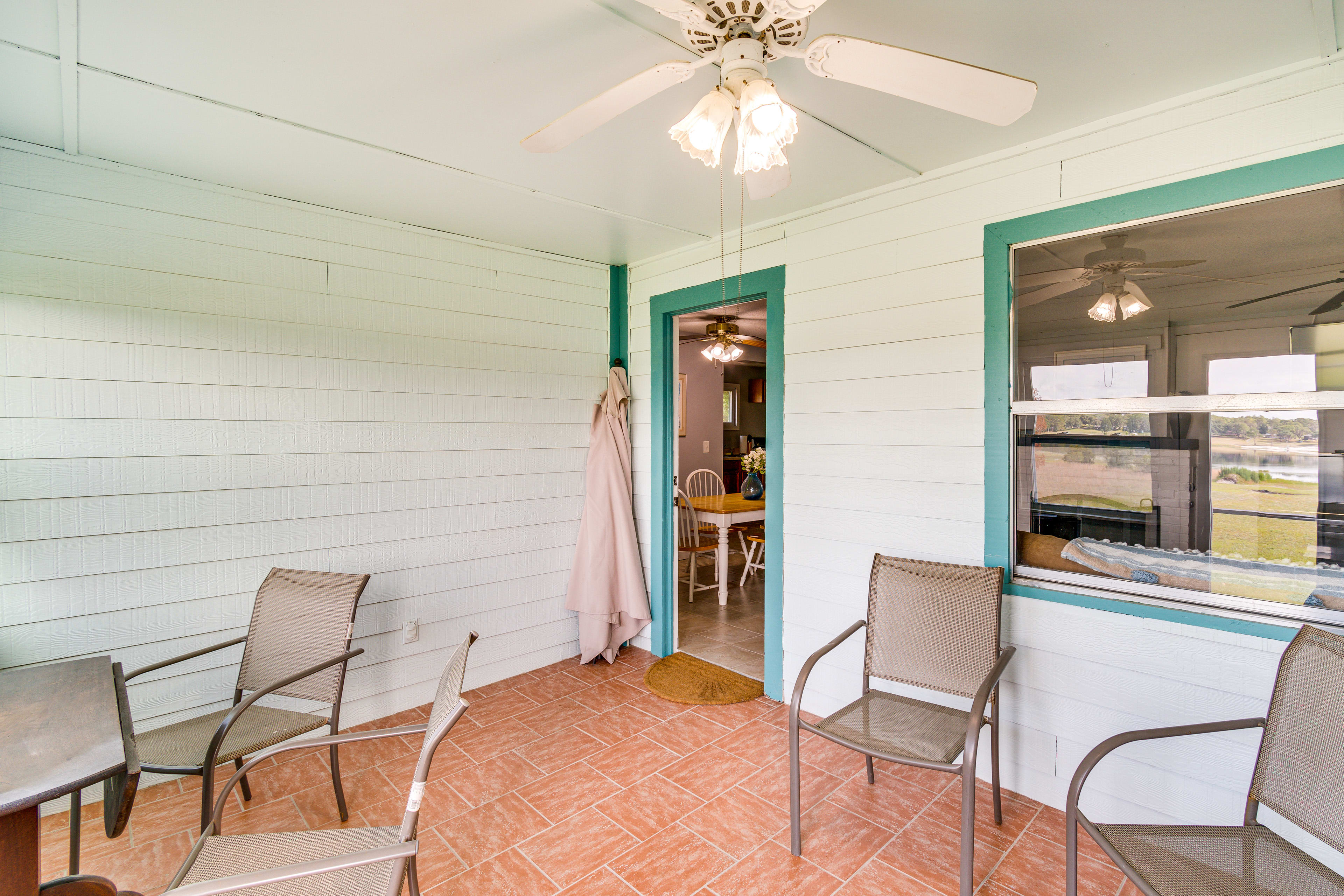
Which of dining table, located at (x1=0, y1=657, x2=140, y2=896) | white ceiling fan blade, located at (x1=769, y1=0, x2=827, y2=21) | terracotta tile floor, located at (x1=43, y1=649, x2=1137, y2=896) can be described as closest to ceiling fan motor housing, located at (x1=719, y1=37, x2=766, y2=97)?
white ceiling fan blade, located at (x1=769, y1=0, x2=827, y2=21)

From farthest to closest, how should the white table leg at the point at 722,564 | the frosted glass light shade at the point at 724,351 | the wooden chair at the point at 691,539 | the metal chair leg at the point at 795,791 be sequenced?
the frosted glass light shade at the point at 724,351, the white table leg at the point at 722,564, the wooden chair at the point at 691,539, the metal chair leg at the point at 795,791

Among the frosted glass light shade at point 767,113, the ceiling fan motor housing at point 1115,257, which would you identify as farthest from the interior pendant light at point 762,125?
the ceiling fan motor housing at point 1115,257

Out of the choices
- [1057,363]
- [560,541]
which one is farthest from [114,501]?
[1057,363]

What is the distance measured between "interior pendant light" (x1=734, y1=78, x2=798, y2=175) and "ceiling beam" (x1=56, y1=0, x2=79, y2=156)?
1.75 metres

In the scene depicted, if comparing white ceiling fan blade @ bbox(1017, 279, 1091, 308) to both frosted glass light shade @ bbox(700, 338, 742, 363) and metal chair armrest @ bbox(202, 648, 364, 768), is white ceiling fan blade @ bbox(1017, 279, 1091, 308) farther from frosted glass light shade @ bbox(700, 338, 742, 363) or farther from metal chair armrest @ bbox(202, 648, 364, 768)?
frosted glass light shade @ bbox(700, 338, 742, 363)

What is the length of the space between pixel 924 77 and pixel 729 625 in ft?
12.6

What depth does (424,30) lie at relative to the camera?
1703mm

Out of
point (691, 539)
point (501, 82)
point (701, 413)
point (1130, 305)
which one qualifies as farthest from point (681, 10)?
point (701, 413)

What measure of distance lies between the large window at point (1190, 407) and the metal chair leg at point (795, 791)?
1.13 metres

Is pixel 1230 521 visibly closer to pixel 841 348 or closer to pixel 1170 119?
pixel 1170 119

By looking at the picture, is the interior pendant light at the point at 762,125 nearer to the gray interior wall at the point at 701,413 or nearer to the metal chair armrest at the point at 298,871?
the metal chair armrest at the point at 298,871

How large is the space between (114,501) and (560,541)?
6.88ft

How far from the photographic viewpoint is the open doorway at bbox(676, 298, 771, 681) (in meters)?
4.20

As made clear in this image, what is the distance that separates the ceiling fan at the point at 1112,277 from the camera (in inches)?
85.1
